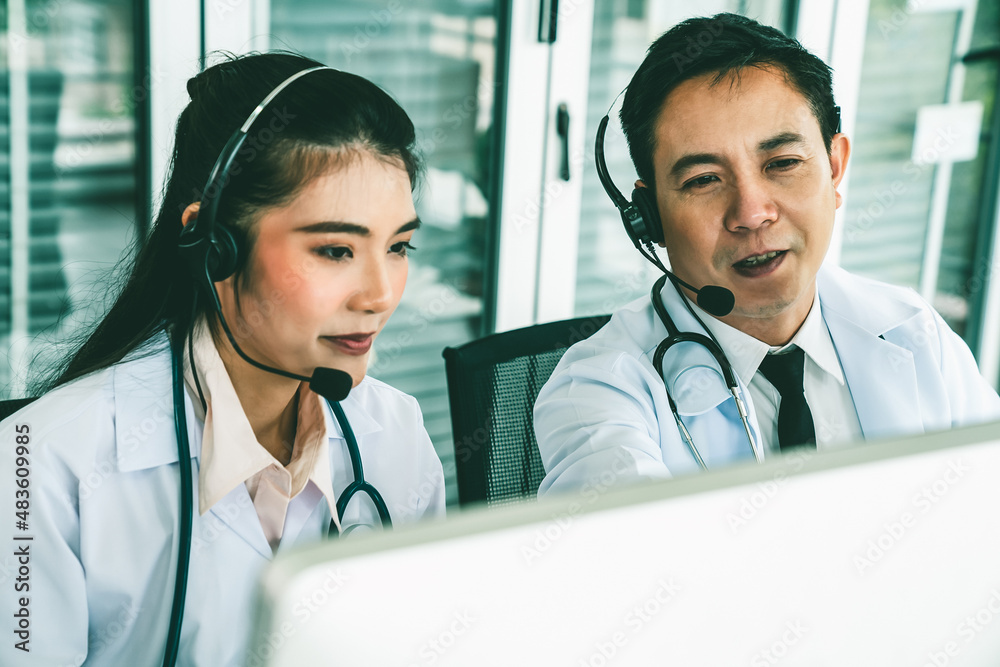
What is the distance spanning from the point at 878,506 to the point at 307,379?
2.34ft

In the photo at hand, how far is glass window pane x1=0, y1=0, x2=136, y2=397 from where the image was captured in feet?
6.24

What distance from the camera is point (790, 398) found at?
4.03 ft

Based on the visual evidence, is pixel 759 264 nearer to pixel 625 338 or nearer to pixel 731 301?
pixel 731 301

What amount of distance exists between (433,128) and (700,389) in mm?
1415

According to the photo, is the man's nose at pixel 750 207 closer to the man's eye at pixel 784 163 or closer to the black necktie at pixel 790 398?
the man's eye at pixel 784 163

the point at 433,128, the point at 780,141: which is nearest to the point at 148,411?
the point at 780,141

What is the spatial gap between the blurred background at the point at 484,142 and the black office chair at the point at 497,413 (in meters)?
0.41

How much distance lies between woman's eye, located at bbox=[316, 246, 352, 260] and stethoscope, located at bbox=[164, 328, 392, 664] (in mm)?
238

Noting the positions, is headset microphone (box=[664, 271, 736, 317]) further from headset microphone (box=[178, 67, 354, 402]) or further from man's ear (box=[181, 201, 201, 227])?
man's ear (box=[181, 201, 201, 227])

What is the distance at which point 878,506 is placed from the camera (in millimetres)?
398

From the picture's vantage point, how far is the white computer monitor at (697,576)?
0.33 m

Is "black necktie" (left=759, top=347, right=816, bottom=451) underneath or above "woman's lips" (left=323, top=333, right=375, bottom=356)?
underneath

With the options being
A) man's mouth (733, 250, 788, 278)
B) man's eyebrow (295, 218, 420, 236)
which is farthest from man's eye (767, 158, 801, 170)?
man's eyebrow (295, 218, 420, 236)

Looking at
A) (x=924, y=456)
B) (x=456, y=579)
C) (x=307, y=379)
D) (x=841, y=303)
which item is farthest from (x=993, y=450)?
(x=841, y=303)
